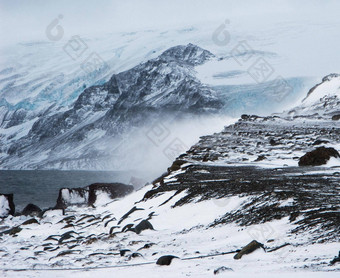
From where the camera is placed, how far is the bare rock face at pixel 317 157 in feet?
84.2

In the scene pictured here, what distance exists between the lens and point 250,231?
12.1m

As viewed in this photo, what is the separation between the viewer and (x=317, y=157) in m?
25.8

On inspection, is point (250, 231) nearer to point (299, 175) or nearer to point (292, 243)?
point (292, 243)

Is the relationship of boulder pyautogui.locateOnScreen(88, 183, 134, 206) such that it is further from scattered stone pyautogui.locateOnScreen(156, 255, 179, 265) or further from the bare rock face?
scattered stone pyautogui.locateOnScreen(156, 255, 179, 265)

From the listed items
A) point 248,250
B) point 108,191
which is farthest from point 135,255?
point 108,191

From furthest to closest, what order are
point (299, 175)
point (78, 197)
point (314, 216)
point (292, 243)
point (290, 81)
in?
point (290, 81) < point (78, 197) < point (299, 175) < point (314, 216) < point (292, 243)

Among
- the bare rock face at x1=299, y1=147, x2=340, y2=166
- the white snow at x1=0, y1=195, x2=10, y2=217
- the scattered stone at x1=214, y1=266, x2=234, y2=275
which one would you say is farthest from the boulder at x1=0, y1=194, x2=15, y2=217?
the scattered stone at x1=214, y1=266, x2=234, y2=275

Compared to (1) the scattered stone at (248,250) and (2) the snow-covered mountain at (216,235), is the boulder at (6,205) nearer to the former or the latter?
(2) the snow-covered mountain at (216,235)

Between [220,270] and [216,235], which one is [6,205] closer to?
→ [216,235]

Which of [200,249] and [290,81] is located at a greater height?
[200,249]

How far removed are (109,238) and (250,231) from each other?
5.52 meters

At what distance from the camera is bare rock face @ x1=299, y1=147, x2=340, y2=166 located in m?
25.7

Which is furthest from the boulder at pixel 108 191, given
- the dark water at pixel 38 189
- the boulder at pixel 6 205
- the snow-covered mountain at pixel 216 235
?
the snow-covered mountain at pixel 216 235

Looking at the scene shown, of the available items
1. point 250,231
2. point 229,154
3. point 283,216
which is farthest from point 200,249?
point 229,154
